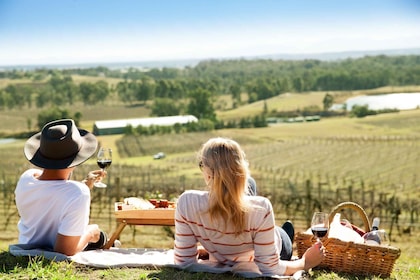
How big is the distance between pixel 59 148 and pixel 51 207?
1.22 feet

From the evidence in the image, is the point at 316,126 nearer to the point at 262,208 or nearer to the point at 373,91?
the point at 373,91

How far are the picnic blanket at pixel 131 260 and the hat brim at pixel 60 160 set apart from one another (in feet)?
1.86

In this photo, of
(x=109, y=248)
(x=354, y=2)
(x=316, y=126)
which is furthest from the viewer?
(x=354, y=2)

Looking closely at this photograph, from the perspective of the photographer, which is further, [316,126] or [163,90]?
[163,90]

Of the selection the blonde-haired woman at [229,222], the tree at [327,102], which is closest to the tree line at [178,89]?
the tree at [327,102]

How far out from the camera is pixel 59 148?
12.1 feet

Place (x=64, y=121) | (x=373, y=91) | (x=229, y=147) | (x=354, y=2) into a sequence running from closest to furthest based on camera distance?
1. (x=229, y=147)
2. (x=64, y=121)
3. (x=373, y=91)
4. (x=354, y=2)

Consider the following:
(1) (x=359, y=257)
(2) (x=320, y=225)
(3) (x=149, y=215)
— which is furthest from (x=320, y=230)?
(3) (x=149, y=215)

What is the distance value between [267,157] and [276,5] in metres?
79.1

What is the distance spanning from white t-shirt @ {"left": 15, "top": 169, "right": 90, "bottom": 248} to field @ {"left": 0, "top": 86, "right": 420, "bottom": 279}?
26 centimetres

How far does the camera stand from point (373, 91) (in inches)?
3903

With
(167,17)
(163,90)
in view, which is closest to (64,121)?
(163,90)

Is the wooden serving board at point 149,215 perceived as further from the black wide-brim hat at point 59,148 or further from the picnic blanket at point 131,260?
the black wide-brim hat at point 59,148

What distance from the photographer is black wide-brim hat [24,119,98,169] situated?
3684 mm
